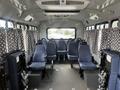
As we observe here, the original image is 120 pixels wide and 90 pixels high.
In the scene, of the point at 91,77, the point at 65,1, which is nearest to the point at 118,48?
the point at 65,1

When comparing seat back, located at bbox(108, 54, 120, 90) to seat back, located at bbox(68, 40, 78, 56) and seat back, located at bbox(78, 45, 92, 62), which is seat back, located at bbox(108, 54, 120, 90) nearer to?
seat back, located at bbox(78, 45, 92, 62)

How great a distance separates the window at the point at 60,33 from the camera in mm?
10766

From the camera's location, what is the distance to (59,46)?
1052 centimetres

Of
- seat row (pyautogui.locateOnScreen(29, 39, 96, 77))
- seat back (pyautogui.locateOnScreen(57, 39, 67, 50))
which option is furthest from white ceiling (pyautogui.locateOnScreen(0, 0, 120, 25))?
seat back (pyautogui.locateOnScreen(57, 39, 67, 50))

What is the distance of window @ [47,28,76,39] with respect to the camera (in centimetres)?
1077

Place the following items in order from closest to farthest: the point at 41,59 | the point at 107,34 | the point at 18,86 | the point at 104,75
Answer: the point at 18,86 < the point at 104,75 < the point at 107,34 < the point at 41,59

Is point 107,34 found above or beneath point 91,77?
above

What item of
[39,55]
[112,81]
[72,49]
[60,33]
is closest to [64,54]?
[72,49]

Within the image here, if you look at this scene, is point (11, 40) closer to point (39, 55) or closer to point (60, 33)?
point (39, 55)

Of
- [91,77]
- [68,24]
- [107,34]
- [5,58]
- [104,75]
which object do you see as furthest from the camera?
[68,24]

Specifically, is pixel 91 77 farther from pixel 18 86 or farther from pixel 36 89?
pixel 18 86

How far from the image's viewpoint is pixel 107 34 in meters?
4.59

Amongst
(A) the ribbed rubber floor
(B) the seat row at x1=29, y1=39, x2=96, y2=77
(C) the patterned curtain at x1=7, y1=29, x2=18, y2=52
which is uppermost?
(C) the patterned curtain at x1=7, y1=29, x2=18, y2=52

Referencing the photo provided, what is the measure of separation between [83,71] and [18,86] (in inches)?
122
